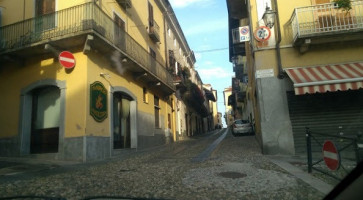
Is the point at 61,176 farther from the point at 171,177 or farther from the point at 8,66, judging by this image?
the point at 8,66

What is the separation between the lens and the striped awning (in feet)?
29.0

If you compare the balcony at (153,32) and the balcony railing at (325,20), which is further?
the balcony at (153,32)

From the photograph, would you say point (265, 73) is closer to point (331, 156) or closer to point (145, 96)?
point (331, 156)

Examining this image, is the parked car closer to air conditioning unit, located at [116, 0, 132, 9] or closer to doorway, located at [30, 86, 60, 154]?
air conditioning unit, located at [116, 0, 132, 9]

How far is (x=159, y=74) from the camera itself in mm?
19406

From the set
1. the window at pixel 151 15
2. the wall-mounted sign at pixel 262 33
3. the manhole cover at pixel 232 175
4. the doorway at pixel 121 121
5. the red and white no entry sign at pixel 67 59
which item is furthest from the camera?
the window at pixel 151 15

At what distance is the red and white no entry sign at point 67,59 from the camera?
11.0m

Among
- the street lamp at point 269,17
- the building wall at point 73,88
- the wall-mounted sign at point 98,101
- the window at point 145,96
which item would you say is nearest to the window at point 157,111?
the window at point 145,96

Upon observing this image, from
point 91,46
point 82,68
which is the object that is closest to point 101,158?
point 82,68

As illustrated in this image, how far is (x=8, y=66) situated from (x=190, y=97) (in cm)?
2123

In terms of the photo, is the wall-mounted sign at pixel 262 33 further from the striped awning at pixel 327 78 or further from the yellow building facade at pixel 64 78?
the yellow building facade at pixel 64 78

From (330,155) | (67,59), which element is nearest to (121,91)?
(67,59)

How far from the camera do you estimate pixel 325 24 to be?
10359mm

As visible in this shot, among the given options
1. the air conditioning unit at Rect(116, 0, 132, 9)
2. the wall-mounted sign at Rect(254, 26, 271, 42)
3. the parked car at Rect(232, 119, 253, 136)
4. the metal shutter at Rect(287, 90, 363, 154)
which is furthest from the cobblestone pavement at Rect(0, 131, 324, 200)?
the parked car at Rect(232, 119, 253, 136)
